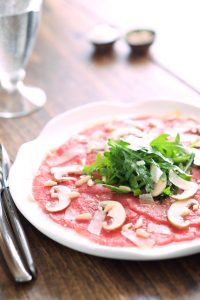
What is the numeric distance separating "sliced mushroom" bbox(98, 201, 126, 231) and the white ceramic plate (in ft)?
0.32

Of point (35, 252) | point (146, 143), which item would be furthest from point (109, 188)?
point (35, 252)

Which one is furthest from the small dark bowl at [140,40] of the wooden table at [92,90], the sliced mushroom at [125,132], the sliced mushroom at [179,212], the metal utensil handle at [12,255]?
the metal utensil handle at [12,255]

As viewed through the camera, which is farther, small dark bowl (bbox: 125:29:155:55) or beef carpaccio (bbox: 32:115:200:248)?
small dark bowl (bbox: 125:29:155:55)

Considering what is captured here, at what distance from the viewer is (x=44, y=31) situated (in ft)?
11.6

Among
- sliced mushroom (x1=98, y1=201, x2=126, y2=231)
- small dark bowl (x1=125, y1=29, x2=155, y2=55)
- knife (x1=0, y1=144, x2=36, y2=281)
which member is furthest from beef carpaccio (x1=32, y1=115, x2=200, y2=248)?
small dark bowl (x1=125, y1=29, x2=155, y2=55)

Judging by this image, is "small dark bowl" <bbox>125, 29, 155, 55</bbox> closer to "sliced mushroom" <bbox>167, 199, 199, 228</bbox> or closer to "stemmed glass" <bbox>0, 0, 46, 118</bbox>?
"stemmed glass" <bbox>0, 0, 46, 118</bbox>

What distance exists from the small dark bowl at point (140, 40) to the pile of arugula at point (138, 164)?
3.97 feet

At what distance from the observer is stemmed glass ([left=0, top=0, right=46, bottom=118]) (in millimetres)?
2453

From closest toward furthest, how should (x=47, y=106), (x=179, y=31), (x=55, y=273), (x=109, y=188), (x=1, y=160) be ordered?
(x=55, y=273) → (x=109, y=188) → (x=1, y=160) → (x=47, y=106) → (x=179, y=31)

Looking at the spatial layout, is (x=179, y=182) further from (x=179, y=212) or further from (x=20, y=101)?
(x=20, y=101)

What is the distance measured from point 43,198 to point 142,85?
1100 mm

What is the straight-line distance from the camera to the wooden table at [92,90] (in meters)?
1.59

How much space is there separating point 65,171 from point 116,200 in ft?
0.94

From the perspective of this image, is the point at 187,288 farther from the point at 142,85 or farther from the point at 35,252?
the point at 142,85
